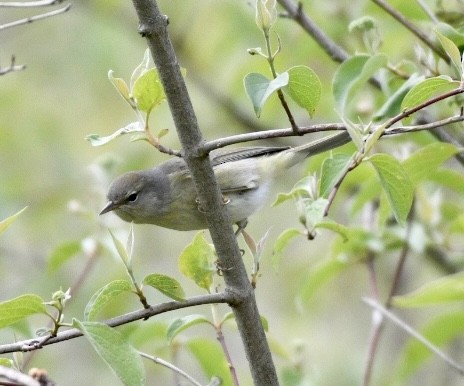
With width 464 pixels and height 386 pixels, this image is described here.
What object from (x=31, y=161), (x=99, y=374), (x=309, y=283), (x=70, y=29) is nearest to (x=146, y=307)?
(x=309, y=283)

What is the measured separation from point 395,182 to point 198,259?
2.03ft

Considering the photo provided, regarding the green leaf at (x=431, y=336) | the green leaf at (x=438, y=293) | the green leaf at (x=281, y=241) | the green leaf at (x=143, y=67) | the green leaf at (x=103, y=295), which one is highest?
the green leaf at (x=143, y=67)

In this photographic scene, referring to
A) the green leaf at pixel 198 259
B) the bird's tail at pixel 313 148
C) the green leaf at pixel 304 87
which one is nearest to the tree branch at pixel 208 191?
the green leaf at pixel 198 259

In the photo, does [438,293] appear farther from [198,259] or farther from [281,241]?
[198,259]

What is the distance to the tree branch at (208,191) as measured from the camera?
217cm

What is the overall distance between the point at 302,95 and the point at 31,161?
5310mm

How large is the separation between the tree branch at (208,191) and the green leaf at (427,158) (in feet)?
2.79

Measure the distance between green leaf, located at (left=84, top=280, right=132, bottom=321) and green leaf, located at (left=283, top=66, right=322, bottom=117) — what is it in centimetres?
70

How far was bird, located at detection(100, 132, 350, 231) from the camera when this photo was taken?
4.02 m

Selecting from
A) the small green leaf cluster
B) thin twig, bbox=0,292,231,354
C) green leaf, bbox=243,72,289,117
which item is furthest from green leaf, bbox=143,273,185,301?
green leaf, bbox=243,72,289,117

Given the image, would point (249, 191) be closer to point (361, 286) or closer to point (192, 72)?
point (192, 72)

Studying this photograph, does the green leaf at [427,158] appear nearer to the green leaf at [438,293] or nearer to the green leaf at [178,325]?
the green leaf at [438,293]

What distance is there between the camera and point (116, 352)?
2.03 m

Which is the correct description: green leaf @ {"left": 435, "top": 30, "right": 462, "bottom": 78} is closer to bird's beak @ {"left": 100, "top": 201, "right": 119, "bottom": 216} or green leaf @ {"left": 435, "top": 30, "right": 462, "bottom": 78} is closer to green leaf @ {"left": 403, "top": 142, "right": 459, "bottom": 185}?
green leaf @ {"left": 403, "top": 142, "right": 459, "bottom": 185}
